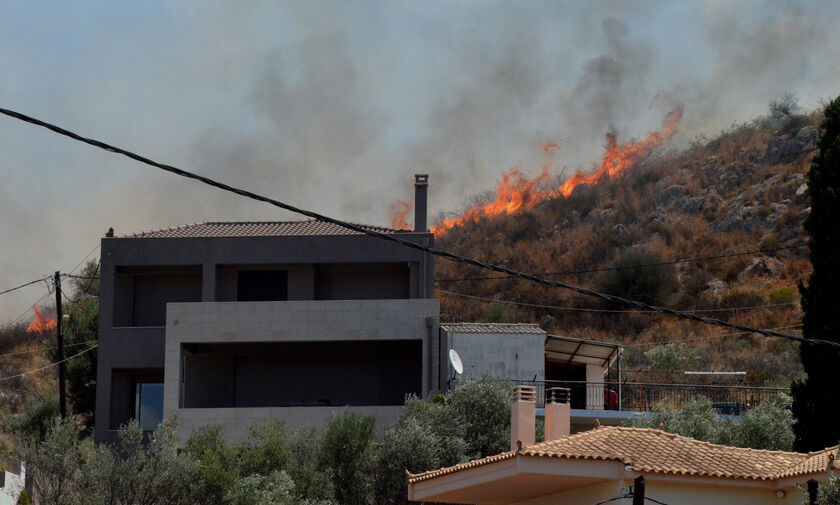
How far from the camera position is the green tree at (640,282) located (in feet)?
239

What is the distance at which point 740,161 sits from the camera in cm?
8888

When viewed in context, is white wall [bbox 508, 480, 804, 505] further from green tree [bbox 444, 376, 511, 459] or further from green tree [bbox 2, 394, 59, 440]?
green tree [bbox 2, 394, 59, 440]

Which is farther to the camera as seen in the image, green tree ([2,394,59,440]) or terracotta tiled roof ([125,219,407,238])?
green tree ([2,394,59,440])

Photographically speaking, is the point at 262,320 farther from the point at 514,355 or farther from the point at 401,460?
the point at 401,460

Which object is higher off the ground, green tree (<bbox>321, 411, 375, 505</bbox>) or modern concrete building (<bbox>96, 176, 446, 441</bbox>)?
modern concrete building (<bbox>96, 176, 446, 441</bbox>)

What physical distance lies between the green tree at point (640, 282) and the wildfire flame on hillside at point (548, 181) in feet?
75.3

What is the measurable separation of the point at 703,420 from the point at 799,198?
48162 millimetres

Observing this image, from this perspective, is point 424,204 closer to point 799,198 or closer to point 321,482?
point 321,482

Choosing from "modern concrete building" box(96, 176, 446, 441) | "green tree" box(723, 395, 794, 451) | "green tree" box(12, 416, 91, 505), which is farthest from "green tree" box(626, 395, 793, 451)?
"green tree" box(12, 416, 91, 505)

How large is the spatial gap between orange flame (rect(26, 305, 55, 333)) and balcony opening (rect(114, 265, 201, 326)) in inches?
1460

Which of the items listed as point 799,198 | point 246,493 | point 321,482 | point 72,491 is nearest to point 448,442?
point 321,482

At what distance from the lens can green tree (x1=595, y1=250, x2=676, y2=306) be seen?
7288 centimetres

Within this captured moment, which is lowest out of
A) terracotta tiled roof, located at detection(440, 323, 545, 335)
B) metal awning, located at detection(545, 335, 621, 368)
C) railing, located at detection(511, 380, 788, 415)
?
railing, located at detection(511, 380, 788, 415)

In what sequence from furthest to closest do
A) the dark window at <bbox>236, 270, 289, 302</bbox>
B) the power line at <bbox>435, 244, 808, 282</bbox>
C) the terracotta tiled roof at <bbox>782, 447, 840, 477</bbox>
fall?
the power line at <bbox>435, 244, 808, 282</bbox> < the dark window at <bbox>236, 270, 289, 302</bbox> < the terracotta tiled roof at <bbox>782, 447, 840, 477</bbox>
